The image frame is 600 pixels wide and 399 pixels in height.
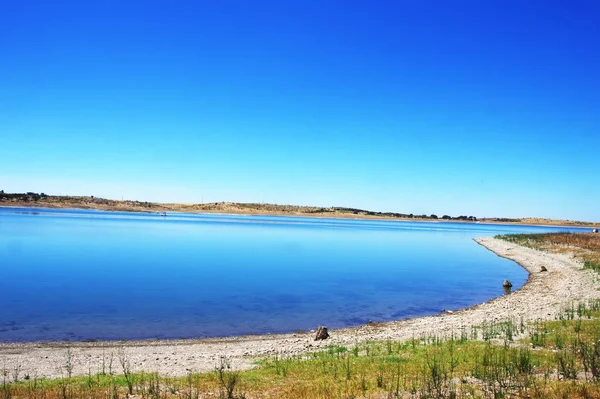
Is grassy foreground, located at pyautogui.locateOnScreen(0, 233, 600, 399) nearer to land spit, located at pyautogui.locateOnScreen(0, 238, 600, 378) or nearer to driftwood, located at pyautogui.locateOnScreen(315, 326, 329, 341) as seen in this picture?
land spit, located at pyautogui.locateOnScreen(0, 238, 600, 378)

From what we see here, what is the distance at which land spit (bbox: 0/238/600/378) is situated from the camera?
512 inches

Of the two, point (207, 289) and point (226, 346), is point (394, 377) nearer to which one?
point (226, 346)

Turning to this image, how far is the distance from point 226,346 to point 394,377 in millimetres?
7934

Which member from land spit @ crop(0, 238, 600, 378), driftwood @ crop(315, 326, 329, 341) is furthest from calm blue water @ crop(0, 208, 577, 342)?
driftwood @ crop(315, 326, 329, 341)

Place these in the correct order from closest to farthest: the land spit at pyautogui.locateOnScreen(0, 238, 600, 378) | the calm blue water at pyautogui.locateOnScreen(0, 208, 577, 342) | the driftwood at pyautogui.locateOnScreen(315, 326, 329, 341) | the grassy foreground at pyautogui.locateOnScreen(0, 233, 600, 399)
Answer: the grassy foreground at pyautogui.locateOnScreen(0, 233, 600, 399)
the land spit at pyautogui.locateOnScreen(0, 238, 600, 378)
the driftwood at pyautogui.locateOnScreen(315, 326, 329, 341)
the calm blue water at pyautogui.locateOnScreen(0, 208, 577, 342)

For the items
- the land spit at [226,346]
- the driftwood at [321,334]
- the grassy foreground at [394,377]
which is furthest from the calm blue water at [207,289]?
the grassy foreground at [394,377]

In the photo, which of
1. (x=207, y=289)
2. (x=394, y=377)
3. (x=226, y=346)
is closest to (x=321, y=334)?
(x=226, y=346)

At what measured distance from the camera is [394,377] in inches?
397

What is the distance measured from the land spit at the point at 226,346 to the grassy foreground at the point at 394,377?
1.89 ft

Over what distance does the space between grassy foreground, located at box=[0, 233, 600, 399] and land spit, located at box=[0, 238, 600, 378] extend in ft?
1.89

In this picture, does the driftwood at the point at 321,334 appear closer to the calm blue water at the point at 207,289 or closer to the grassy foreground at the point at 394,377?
the grassy foreground at the point at 394,377

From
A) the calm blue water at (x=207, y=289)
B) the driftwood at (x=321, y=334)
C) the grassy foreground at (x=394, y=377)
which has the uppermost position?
the grassy foreground at (x=394, y=377)

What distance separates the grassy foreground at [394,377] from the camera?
8.69 m

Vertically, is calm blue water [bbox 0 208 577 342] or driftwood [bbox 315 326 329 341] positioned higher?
driftwood [bbox 315 326 329 341]
